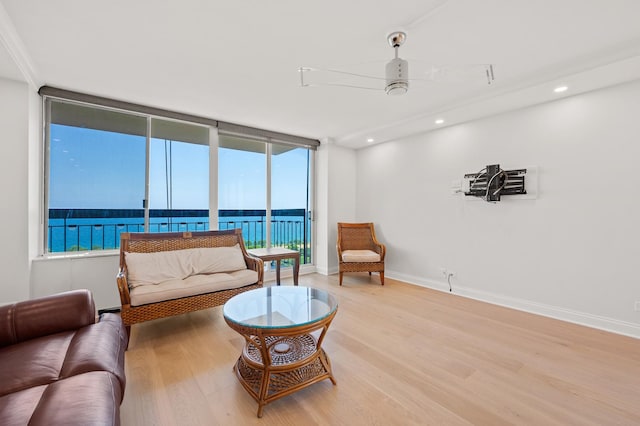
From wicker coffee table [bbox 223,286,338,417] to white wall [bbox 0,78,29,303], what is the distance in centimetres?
224

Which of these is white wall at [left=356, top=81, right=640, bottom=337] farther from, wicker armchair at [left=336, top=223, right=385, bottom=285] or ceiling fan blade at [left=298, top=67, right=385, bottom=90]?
ceiling fan blade at [left=298, top=67, right=385, bottom=90]

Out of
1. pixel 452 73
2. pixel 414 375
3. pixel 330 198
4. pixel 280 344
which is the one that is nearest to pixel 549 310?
pixel 414 375

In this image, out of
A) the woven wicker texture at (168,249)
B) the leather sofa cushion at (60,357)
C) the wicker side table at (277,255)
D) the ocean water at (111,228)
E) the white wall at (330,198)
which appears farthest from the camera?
the white wall at (330,198)

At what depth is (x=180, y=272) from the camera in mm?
2885

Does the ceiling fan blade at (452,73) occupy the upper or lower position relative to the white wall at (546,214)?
upper

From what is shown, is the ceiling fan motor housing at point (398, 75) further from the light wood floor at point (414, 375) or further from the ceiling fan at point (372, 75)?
the light wood floor at point (414, 375)

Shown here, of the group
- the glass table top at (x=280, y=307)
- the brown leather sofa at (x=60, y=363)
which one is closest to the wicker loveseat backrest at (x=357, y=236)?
the glass table top at (x=280, y=307)

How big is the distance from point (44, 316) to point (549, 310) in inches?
171

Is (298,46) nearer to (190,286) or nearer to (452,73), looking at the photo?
(452,73)

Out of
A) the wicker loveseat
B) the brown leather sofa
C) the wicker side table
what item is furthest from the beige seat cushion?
the brown leather sofa

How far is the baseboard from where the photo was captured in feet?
8.42

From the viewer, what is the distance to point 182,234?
3197 millimetres

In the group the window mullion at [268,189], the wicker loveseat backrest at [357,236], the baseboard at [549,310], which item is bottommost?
the baseboard at [549,310]

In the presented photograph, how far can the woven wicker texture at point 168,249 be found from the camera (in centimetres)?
234
